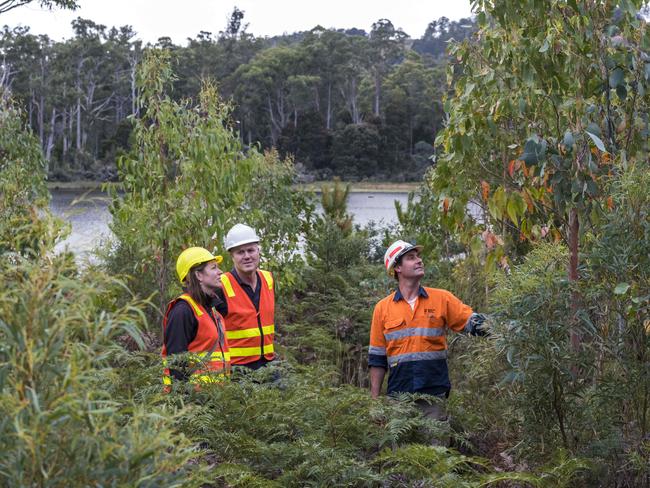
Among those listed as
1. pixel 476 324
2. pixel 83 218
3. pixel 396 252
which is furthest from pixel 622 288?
pixel 83 218

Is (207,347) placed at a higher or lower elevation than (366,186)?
higher

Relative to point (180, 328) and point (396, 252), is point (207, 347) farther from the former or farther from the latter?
point (396, 252)

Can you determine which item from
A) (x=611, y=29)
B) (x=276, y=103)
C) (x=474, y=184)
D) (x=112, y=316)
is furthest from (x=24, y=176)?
(x=276, y=103)

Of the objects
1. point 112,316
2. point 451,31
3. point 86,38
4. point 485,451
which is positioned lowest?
point 485,451

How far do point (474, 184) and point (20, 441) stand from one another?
4372 millimetres

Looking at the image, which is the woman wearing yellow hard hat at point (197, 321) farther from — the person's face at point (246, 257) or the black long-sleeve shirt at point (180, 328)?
the person's face at point (246, 257)

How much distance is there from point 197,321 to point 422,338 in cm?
138

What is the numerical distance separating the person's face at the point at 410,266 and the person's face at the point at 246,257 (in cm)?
89

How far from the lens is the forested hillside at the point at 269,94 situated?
62000 millimetres

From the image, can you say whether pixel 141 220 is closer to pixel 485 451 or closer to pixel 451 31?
pixel 485 451

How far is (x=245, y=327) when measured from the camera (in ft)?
18.2

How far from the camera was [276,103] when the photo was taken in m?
73.2

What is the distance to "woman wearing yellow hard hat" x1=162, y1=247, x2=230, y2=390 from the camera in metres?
4.80

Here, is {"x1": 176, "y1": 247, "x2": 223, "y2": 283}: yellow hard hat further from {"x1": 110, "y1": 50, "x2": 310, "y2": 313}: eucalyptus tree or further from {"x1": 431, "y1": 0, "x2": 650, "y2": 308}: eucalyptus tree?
{"x1": 110, "y1": 50, "x2": 310, "y2": 313}: eucalyptus tree
